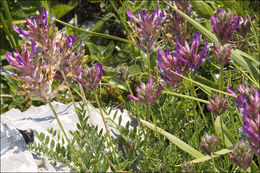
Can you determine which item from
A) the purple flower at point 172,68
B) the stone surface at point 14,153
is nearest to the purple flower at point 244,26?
the purple flower at point 172,68

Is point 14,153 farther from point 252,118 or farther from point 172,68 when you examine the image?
point 252,118

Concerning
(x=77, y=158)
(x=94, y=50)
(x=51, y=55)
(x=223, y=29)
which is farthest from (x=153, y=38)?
(x=94, y=50)

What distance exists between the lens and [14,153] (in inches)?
63.9

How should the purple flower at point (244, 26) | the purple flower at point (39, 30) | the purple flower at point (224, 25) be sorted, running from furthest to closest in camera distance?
1. the purple flower at point (244, 26)
2. the purple flower at point (224, 25)
3. the purple flower at point (39, 30)

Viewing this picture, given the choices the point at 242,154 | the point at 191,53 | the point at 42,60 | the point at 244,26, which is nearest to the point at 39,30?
the point at 42,60

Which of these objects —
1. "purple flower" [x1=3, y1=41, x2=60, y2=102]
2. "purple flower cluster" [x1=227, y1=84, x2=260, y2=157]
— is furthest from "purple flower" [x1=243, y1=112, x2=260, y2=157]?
"purple flower" [x1=3, y1=41, x2=60, y2=102]

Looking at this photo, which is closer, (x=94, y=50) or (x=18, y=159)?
(x=18, y=159)

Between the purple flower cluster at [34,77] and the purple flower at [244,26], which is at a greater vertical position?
the purple flower at [244,26]

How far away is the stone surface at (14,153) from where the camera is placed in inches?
60.9

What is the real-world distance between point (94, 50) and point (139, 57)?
1.60 ft

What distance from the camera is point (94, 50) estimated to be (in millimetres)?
3322

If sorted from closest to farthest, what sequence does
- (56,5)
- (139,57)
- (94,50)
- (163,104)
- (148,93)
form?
(148,93) → (163,104) → (139,57) → (94,50) → (56,5)

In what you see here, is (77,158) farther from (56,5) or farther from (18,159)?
(56,5)

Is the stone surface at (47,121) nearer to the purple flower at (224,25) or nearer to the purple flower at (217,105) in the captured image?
the purple flower at (217,105)
